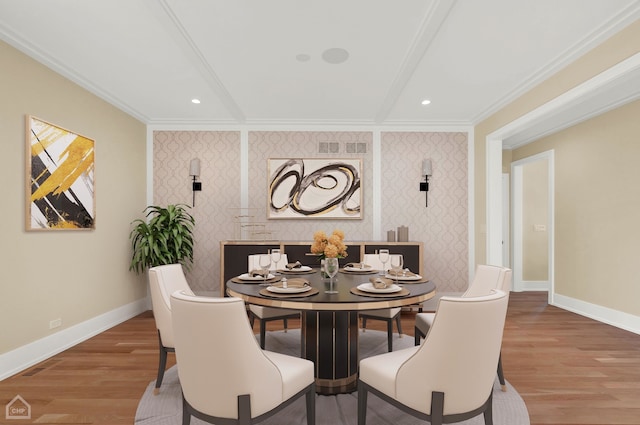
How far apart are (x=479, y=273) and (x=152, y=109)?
4.32 metres

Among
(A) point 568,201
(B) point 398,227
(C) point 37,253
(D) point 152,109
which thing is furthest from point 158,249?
(A) point 568,201

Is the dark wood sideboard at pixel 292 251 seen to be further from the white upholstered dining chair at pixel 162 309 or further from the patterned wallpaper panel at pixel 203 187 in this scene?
the white upholstered dining chair at pixel 162 309

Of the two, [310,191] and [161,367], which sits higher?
[310,191]

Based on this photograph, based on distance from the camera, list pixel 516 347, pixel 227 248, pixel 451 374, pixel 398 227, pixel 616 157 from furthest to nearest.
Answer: pixel 398 227
pixel 227 248
pixel 616 157
pixel 516 347
pixel 451 374

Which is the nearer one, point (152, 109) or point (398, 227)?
point (152, 109)

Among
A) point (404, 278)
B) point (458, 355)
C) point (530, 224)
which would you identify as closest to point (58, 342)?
point (404, 278)

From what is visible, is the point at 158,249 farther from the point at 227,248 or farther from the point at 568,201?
the point at 568,201

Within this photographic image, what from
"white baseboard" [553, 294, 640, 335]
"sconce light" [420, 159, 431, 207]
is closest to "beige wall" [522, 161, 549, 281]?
"white baseboard" [553, 294, 640, 335]

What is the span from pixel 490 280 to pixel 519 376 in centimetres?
89

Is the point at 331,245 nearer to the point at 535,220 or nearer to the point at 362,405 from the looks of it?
the point at 362,405

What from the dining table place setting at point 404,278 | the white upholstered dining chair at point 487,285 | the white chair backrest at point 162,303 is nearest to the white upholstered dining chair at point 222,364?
the white chair backrest at point 162,303

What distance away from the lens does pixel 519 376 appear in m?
2.76

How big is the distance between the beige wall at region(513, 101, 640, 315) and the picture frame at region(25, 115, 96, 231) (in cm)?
615

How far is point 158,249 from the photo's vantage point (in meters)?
4.30
